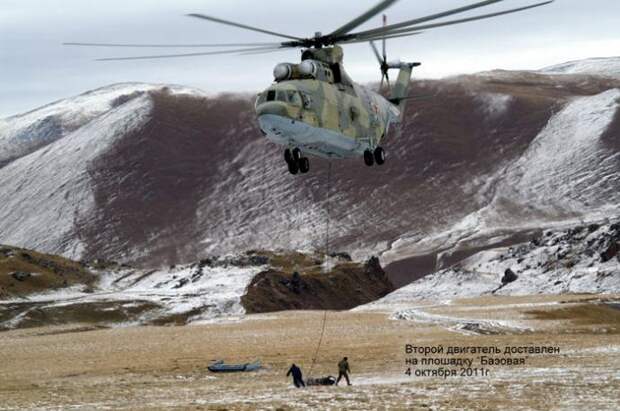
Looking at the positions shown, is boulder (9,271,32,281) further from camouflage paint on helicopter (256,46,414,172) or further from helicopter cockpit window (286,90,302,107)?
helicopter cockpit window (286,90,302,107)

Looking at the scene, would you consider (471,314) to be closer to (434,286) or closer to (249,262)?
(434,286)

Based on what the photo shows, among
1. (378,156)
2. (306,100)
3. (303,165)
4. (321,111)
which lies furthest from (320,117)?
(378,156)

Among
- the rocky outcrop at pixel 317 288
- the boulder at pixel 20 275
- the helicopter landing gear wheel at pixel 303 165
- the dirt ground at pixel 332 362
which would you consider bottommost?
the rocky outcrop at pixel 317 288

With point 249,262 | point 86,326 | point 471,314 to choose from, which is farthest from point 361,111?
point 249,262

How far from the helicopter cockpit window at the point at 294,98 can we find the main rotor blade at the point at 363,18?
10.6ft

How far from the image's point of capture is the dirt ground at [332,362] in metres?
37.8

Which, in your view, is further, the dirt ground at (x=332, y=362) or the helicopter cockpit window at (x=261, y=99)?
the dirt ground at (x=332, y=362)

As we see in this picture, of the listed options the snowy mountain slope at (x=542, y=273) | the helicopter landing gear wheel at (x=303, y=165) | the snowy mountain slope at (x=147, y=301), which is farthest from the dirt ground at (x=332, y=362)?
the snowy mountain slope at (x=542, y=273)

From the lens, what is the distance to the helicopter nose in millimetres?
35125

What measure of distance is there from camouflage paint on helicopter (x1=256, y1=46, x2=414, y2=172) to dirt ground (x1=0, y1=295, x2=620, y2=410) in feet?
32.2

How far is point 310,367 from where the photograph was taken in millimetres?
53250

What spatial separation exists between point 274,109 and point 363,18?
4.54 metres

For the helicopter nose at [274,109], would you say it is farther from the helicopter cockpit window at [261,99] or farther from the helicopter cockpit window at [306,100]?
the helicopter cockpit window at [306,100]

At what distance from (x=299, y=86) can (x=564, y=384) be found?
15880mm
